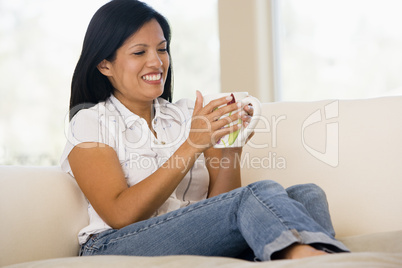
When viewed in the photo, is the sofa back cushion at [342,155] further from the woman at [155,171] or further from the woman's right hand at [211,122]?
the woman's right hand at [211,122]

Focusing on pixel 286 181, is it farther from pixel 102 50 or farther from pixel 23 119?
pixel 23 119

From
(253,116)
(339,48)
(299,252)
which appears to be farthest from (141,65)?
(339,48)

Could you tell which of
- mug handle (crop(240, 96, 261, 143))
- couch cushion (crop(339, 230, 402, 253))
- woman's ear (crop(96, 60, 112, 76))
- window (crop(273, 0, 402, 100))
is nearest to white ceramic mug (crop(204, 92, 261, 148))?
mug handle (crop(240, 96, 261, 143))

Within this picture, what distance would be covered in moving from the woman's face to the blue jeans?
1.50 feet

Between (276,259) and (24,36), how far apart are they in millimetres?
3246

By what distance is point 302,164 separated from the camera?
1672 millimetres

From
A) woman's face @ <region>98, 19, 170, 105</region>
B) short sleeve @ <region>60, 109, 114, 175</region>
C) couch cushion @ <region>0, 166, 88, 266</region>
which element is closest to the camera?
couch cushion @ <region>0, 166, 88, 266</region>

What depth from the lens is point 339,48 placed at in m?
2.80

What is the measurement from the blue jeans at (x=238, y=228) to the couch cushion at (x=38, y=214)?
100 millimetres

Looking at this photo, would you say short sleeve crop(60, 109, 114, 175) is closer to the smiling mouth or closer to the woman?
the woman

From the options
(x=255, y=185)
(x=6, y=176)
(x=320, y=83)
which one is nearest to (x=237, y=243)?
(x=255, y=185)

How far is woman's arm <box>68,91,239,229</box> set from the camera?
4.30 feet

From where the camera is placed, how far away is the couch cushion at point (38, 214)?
1352 millimetres

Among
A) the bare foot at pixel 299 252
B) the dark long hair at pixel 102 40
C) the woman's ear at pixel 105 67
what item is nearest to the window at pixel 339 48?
the dark long hair at pixel 102 40
